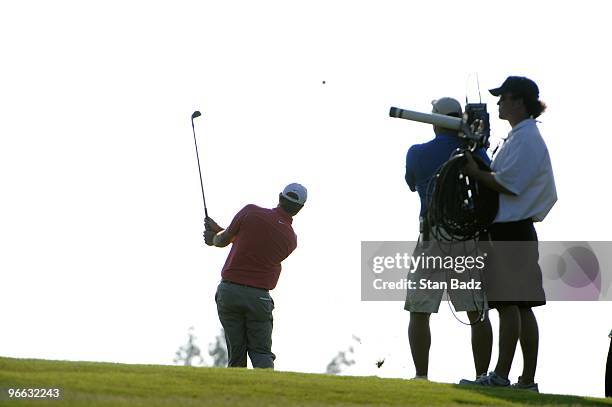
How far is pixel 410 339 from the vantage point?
589 inches

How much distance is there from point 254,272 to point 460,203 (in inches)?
125

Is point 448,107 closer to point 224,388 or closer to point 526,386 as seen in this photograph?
point 526,386

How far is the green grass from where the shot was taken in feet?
41.1

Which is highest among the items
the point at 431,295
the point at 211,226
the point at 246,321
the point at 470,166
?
the point at 211,226

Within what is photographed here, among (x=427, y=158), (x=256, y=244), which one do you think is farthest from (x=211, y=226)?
(x=427, y=158)

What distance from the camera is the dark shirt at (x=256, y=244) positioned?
17.0 m

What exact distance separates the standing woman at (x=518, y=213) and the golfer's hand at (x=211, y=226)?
415 centimetres

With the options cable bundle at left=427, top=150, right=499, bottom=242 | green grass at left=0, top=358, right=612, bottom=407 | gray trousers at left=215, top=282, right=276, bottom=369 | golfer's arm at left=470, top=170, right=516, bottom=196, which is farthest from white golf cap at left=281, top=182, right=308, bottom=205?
golfer's arm at left=470, top=170, right=516, bottom=196

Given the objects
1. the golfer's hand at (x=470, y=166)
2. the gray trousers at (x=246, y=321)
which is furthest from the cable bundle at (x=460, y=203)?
the gray trousers at (x=246, y=321)

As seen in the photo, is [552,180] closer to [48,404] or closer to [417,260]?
[417,260]

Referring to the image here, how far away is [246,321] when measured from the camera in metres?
17.2

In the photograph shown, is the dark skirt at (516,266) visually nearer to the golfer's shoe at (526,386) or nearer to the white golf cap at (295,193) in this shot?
the golfer's shoe at (526,386)

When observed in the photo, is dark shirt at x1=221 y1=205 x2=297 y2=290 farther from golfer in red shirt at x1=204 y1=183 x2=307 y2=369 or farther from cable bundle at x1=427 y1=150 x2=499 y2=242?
cable bundle at x1=427 y1=150 x2=499 y2=242

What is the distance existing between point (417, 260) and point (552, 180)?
138 centimetres
